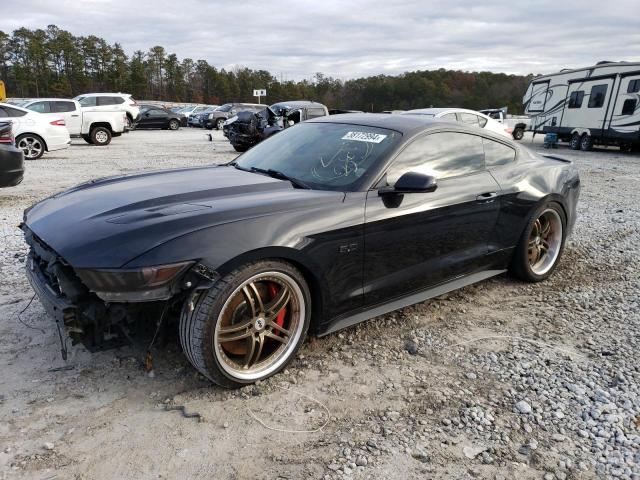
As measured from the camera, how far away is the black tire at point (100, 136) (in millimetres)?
17703

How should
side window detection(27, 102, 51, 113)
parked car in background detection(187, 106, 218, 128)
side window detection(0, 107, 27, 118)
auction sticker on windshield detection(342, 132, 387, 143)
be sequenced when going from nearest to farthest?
auction sticker on windshield detection(342, 132, 387, 143), side window detection(0, 107, 27, 118), side window detection(27, 102, 51, 113), parked car in background detection(187, 106, 218, 128)

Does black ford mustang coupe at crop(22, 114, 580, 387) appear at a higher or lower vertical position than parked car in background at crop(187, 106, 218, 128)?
higher

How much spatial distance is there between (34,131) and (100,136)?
551cm

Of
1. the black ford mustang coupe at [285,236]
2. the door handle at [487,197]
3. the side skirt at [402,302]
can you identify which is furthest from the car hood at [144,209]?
the door handle at [487,197]

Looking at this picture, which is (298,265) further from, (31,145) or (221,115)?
(221,115)

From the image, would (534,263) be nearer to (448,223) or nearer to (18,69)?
(448,223)

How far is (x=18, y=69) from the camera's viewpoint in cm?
6266

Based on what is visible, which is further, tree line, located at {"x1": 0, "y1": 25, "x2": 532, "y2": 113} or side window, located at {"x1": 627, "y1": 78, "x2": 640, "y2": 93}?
tree line, located at {"x1": 0, "y1": 25, "x2": 532, "y2": 113}

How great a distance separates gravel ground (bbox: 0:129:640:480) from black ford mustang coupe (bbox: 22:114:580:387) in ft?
0.86

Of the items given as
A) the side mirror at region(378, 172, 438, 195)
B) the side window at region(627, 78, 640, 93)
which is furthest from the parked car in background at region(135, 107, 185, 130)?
the side mirror at region(378, 172, 438, 195)

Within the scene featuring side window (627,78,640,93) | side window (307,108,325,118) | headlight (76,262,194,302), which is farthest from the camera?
side window (627,78,640,93)

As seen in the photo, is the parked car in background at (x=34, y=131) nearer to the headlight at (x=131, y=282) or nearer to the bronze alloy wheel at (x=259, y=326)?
the headlight at (x=131, y=282)

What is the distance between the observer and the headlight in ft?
7.54

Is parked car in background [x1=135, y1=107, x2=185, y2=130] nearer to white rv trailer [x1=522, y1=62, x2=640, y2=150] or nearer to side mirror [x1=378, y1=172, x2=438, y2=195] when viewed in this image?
white rv trailer [x1=522, y1=62, x2=640, y2=150]
